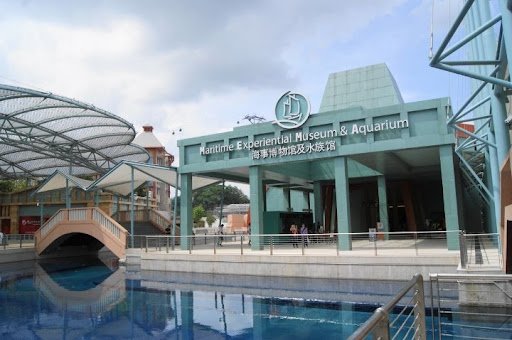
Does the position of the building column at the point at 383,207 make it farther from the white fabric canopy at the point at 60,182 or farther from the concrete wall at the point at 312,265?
the white fabric canopy at the point at 60,182

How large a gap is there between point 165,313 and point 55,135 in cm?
2650

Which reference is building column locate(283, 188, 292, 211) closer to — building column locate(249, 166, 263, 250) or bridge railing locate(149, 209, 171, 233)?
bridge railing locate(149, 209, 171, 233)

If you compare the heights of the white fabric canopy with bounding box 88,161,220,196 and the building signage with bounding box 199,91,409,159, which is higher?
the building signage with bounding box 199,91,409,159

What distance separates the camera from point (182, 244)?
2361 cm

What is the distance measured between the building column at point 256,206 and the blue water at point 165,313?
3860 mm

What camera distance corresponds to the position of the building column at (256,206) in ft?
70.1

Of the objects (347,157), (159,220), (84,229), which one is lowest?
(84,229)

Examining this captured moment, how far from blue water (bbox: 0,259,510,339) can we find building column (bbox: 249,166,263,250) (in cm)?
386

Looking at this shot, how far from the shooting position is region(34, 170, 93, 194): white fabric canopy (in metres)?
31.5

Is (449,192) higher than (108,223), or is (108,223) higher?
(449,192)

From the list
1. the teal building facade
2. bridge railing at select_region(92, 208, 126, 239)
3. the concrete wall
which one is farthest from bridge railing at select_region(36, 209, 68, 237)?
the concrete wall

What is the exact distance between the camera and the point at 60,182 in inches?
1316

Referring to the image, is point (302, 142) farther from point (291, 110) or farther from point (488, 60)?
point (488, 60)

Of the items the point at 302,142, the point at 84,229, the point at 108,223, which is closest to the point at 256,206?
the point at 302,142
